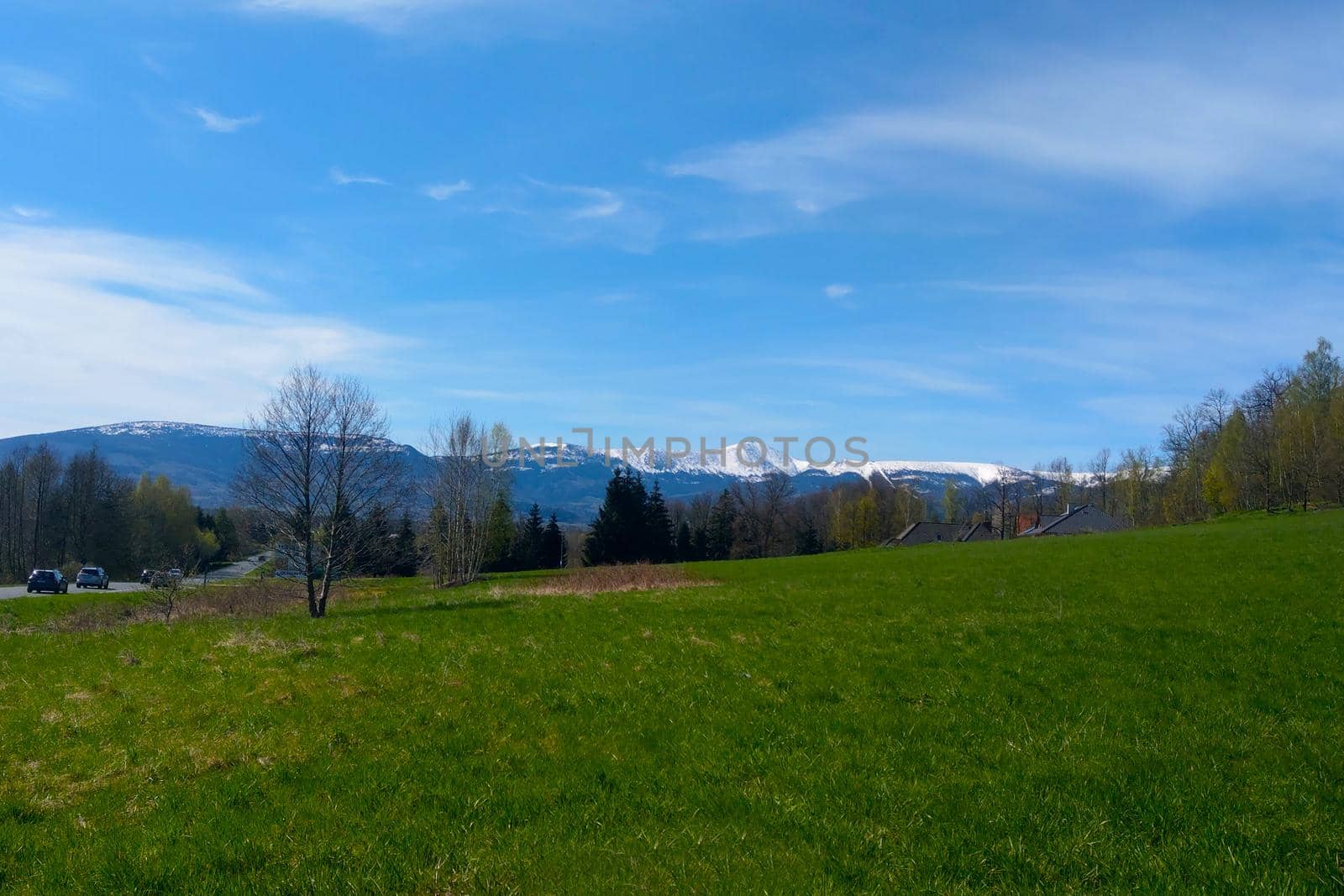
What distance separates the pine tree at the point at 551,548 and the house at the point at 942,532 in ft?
151

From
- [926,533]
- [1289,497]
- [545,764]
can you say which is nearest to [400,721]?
[545,764]

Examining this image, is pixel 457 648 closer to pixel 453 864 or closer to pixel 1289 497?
pixel 453 864

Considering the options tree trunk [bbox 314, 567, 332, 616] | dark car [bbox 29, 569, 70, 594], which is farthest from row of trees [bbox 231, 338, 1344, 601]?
dark car [bbox 29, 569, 70, 594]

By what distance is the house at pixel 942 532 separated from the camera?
112062 millimetres

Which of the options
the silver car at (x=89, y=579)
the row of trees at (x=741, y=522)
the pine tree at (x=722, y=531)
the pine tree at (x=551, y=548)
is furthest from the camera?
the pine tree at (x=722, y=531)

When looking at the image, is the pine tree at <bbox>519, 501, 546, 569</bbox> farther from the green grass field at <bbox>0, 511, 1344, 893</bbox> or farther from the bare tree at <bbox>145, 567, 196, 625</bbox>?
the green grass field at <bbox>0, 511, 1344, 893</bbox>

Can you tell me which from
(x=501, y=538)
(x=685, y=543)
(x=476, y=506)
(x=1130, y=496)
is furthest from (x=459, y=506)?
(x=1130, y=496)

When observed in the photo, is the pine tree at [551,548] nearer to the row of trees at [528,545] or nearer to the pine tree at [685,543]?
the row of trees at [528,545]

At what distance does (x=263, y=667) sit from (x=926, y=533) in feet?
363

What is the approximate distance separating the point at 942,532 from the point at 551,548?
58911mm

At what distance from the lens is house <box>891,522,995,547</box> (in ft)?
368

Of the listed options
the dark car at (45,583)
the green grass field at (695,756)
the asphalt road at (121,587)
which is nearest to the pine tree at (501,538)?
the asphalt road at (121,587)

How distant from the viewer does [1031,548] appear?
40.7m

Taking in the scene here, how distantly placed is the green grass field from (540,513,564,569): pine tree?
2919 inches
